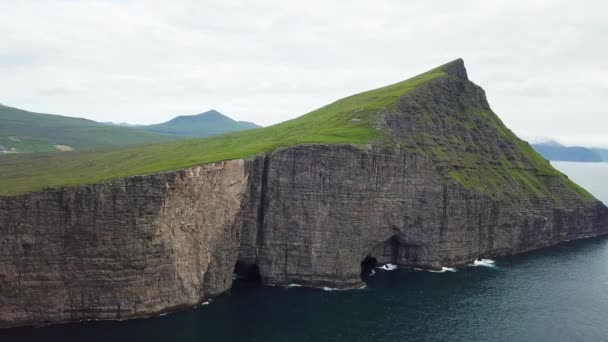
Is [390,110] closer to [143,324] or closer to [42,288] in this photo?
[143,324]

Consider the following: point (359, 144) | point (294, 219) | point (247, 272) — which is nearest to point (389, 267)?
point (294, 219)

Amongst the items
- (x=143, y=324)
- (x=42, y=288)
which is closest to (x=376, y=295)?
(x=143, y=324)

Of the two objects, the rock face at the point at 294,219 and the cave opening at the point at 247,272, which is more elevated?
the rock face at the point at 294,219

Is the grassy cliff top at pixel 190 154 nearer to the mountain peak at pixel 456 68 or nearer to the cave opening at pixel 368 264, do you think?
the mountain peak at pixel 456 68

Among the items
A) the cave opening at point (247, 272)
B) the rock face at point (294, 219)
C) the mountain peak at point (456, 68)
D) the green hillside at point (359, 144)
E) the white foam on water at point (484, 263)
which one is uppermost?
the mountain peak at point (456, 68)

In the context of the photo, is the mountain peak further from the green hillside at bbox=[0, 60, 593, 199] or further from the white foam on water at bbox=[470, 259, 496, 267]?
the white foam on water at bbox=[470, 259, 496, 267]

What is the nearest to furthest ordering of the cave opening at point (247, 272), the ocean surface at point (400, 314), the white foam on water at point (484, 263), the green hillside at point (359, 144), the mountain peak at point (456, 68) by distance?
the ocean surface at point (400, 314), the green hillside at point (359, 144), the cave opening at point (247, 272), the white foam on water at point (484, 263), the mountain peak at point (456, 68)

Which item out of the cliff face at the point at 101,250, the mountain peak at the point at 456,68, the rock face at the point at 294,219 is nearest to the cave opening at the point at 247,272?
the rock face at the point at 294,219

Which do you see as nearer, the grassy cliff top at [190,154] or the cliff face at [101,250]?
the cliff face at [101,250]

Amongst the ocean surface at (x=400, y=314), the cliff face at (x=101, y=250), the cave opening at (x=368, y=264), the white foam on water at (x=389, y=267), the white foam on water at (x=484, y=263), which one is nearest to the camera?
the cliff face at (x=101, y=250)
